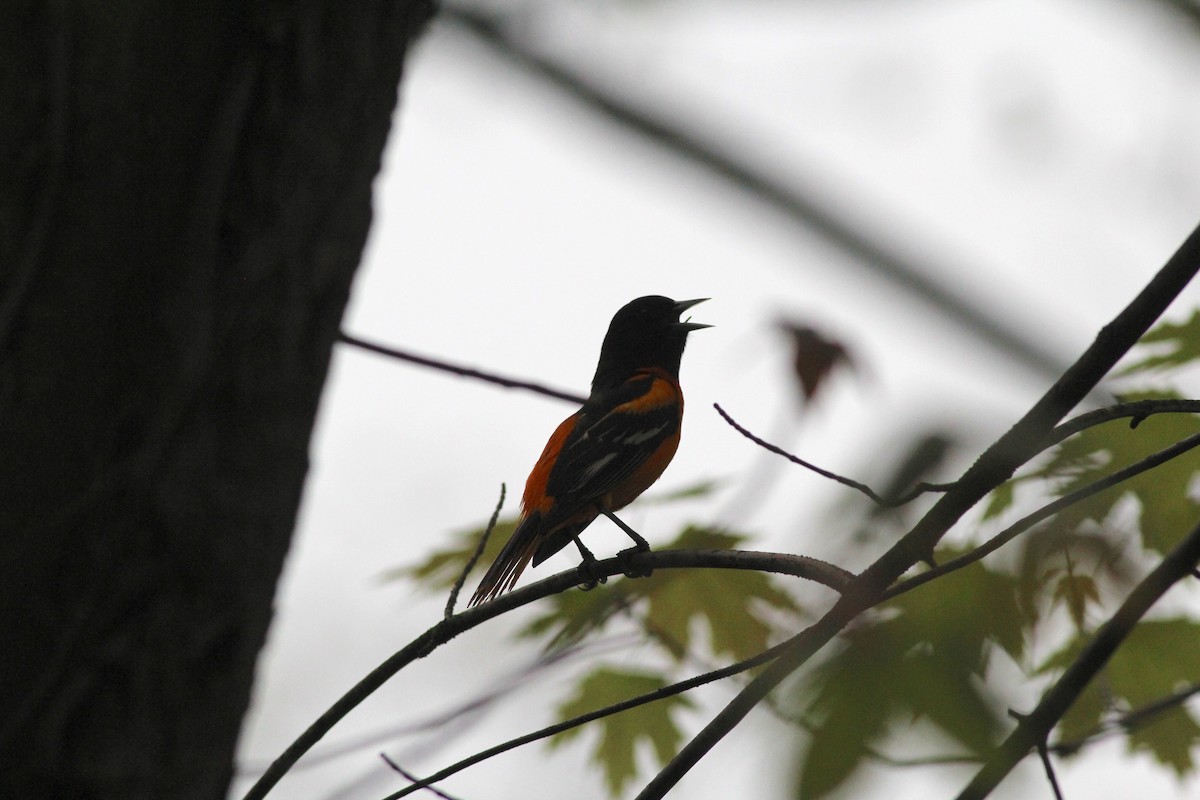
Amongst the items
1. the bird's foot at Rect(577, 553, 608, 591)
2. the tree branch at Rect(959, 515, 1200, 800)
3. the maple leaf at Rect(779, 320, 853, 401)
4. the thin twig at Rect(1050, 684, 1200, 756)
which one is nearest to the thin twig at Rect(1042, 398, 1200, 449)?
the tree branch at Rect(959, 515, 1200, 800)

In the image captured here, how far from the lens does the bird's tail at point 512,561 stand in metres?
3.50

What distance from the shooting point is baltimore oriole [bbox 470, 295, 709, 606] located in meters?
3.87

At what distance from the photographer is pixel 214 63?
103 inches

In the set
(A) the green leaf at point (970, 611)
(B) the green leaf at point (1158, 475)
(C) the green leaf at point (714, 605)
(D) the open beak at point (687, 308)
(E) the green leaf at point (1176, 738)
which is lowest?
(A) the green leaf at point (970, 611)

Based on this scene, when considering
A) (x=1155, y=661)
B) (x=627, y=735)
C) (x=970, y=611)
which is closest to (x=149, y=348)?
(x=970, y=611)

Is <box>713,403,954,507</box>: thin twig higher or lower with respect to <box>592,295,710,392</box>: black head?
lower

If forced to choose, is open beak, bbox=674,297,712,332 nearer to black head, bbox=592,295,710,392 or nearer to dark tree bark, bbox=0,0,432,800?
black head, bbox=592,295,710,392

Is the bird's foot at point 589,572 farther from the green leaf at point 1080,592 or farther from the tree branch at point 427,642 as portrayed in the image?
the green leaf at point 1080,592

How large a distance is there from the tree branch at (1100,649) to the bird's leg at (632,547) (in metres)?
1.14

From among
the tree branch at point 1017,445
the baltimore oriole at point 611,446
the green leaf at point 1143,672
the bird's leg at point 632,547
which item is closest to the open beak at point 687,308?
the baltimore oriole at point 611,446

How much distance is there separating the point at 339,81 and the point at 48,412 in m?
1.00

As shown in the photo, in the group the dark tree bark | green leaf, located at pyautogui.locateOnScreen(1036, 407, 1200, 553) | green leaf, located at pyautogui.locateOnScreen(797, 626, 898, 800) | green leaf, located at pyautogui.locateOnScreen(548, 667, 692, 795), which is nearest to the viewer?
green leaf, located at pyautogui.locateOnScreen(797, 626, 898, 800)

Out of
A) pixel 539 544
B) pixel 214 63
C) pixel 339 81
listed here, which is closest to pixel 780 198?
pixel 539 544

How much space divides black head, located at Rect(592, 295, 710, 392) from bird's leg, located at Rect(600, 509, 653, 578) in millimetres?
1001
